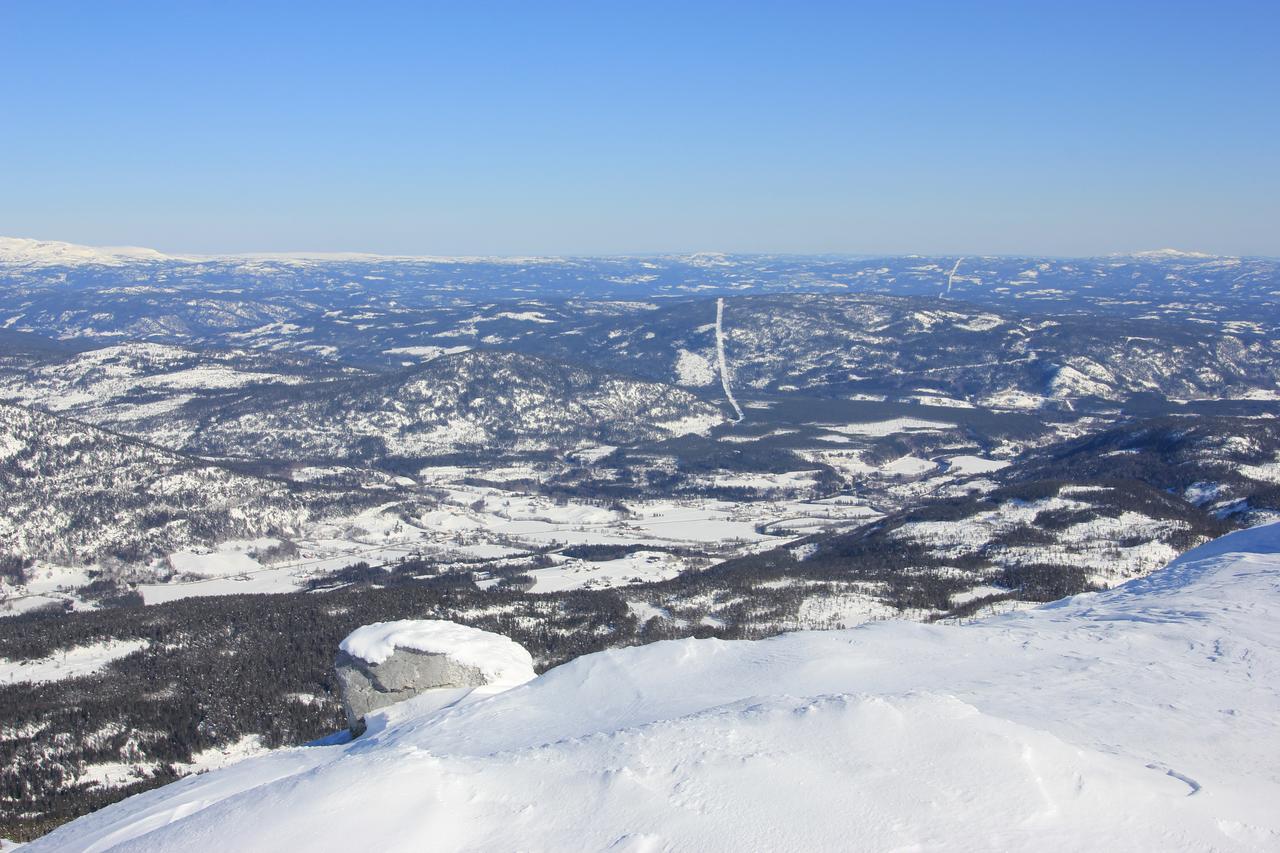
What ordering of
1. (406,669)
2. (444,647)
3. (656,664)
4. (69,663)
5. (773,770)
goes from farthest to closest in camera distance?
(69,663)
(444,647)
(406,669)
(656,664)
(773,770)

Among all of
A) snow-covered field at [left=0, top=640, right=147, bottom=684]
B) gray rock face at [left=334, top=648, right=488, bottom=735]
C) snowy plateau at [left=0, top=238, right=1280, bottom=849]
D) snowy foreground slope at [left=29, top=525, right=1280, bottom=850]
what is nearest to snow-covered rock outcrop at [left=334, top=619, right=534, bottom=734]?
gray rock face at [left=334, top=648, right=488, bottom=735]

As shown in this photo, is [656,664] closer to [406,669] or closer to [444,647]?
[444,647]

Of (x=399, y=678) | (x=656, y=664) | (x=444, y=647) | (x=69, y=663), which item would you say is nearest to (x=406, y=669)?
(x=399, y=678)

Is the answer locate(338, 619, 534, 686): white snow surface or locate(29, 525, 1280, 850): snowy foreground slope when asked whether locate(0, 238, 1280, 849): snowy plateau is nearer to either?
locate(29, 525, 1280, 850): snowy foreground slope

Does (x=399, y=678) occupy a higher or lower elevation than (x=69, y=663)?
higher

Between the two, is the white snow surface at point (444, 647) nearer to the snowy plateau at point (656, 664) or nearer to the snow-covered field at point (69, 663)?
the snowy plateau at point (656, 664)

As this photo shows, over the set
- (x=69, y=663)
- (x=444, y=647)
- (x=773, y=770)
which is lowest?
(x=69, y=663)

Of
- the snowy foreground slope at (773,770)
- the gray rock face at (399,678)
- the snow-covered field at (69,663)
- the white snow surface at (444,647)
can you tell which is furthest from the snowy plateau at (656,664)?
the gray rock face at (399,678)
